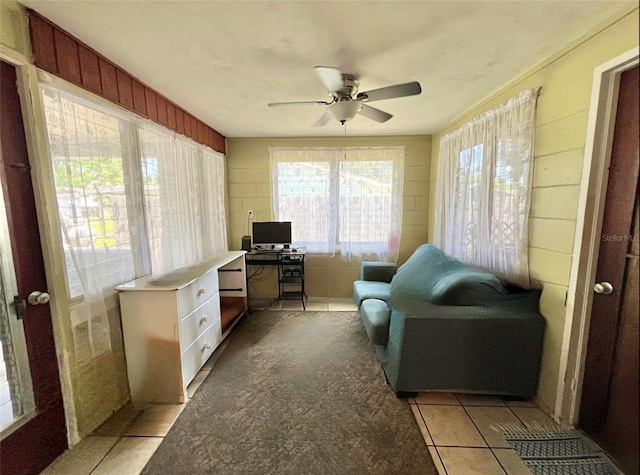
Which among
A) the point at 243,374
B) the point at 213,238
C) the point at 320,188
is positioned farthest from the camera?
the point at 320,188

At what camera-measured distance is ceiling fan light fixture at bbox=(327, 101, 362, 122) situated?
76.1 inches

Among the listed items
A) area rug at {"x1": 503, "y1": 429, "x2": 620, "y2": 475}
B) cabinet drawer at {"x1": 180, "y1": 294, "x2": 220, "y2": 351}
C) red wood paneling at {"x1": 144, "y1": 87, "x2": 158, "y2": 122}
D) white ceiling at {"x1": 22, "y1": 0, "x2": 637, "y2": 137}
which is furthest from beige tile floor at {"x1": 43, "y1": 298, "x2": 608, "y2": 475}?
white ceiling at {"x1": 22, "y1": 0, "x2": 637, "y2": 137}

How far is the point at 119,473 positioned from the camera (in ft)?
4.69

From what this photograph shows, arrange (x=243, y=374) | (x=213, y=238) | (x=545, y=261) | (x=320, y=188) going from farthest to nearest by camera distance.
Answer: (x=320, y=188) → (x=213, y=238) → (x=243, y=374) → (x=545, y=261)

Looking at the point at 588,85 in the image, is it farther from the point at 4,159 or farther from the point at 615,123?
the point at 4,159

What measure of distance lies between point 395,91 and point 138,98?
186 centimetres

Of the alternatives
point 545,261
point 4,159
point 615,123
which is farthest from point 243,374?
point 615,123

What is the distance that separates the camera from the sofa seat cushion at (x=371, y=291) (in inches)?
110

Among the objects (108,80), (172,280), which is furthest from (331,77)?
(172,280)

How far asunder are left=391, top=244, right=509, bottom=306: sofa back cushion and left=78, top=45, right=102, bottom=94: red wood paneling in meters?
2.48

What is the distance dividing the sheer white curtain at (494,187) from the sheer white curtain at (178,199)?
2708 millimetres

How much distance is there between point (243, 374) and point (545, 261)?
7.83 ft

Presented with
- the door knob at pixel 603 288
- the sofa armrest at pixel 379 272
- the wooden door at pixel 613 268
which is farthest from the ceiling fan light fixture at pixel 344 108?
the sofa armrest at pixel 379 272

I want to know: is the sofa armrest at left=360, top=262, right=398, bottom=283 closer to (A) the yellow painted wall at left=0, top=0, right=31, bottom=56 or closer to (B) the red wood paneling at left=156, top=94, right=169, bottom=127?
(B) the red wood paneling at left=156, top=94, right=169, bottom=127
